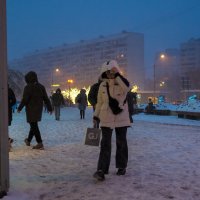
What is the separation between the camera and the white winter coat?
7227 mm

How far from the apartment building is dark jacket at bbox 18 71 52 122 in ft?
307

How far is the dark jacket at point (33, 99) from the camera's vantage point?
1102 centimetres

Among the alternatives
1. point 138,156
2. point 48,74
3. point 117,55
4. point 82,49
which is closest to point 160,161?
point 138,156

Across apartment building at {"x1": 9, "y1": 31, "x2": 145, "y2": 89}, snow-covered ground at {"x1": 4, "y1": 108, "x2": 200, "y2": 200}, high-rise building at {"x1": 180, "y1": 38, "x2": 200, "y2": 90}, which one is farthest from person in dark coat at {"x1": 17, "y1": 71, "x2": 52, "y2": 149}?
high-rise building at {"x1": 180, "y1": 38, "x2": 200, "y2": 90}

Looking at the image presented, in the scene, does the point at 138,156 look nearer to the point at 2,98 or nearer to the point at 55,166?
the point at 55,166

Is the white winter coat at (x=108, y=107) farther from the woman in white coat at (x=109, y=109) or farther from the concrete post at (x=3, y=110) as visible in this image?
the concrete post at (x=3, y=110)

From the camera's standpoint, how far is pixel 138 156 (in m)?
9.70

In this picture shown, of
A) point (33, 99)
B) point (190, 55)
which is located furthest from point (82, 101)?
point (190, 55)

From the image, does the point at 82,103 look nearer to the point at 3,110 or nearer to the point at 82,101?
the point at 82,101

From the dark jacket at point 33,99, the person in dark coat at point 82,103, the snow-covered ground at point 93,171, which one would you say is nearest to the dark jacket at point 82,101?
the person in dark coat at point 82,103

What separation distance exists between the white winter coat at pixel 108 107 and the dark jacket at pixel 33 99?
3.94 meters

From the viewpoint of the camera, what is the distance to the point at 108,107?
7262 mm

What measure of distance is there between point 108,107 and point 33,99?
4230mm

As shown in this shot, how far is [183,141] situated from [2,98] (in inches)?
302
